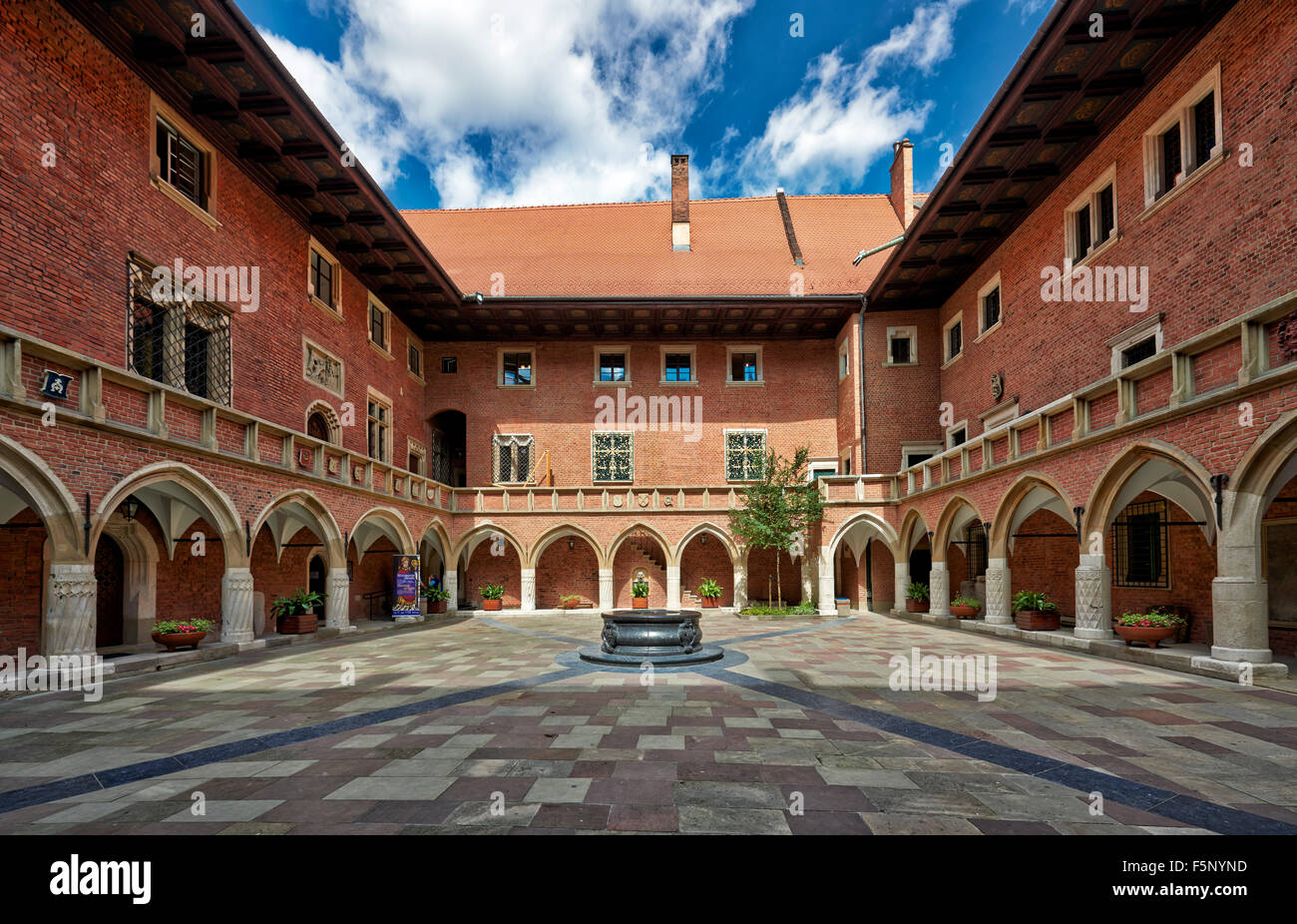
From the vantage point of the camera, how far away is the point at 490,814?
476cm

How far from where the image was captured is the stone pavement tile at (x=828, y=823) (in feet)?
14.6

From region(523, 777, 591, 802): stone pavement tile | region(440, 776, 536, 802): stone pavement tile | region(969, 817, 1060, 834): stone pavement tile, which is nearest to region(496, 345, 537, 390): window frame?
region(440, 776, 536, 802): stone pavement tile

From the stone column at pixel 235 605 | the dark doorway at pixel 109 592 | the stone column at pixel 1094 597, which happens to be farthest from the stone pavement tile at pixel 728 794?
the dark doorway at pixel 109 592

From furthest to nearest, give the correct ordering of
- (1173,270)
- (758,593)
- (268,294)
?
(758,593) → (268,294) → (1173,270)

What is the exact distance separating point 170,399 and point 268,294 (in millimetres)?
6604

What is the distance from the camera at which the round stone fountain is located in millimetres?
11914

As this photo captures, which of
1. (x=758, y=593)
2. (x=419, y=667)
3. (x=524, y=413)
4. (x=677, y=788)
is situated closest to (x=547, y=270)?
(x=524, y=413)

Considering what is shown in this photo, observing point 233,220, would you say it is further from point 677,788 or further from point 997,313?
point 997,313

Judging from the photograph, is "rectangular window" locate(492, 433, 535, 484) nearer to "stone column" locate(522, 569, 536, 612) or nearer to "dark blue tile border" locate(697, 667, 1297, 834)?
"stone column" locate(522, 569, 536, 612)

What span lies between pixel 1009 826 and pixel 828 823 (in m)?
1.25

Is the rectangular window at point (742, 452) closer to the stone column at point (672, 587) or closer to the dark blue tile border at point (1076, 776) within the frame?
the stone column at point (672, 587)

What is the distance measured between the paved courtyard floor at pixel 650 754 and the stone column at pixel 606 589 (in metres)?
14.0

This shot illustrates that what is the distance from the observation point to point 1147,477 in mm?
Result: 12117

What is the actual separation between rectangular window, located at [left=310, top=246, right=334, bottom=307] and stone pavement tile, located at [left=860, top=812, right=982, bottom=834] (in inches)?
804
